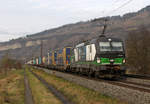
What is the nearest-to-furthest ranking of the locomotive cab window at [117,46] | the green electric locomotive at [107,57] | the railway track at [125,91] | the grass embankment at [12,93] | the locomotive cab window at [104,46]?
the railway track at [125,91] < the grass embankment at [12,93] < the green electric locomotive at [107,57] < the locomotive cab window at [104,46] < the locomotive cab window at [117,46]

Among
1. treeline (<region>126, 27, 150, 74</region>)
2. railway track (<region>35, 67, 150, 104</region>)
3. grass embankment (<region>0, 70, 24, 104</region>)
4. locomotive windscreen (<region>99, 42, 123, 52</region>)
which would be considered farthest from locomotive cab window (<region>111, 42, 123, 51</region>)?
treeline (<region>126, 27, 150, 74</region>)

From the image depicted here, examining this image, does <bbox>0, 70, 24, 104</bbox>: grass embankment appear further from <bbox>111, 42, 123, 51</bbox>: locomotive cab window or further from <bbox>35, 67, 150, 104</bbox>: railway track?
<bbox>111, 42, 123, 51</bbox>: locomotive cab window

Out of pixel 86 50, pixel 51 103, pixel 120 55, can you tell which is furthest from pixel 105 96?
pixel 86 50

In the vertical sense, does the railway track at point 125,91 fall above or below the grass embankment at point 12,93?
above

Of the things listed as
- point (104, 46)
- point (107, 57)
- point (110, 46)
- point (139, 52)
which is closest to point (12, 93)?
point (107, 57)

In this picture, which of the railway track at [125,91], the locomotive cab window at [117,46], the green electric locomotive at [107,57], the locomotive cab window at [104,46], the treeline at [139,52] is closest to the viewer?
the railway track at [125,91]

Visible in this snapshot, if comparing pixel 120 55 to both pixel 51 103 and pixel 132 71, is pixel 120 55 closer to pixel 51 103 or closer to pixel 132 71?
pixel 51 103

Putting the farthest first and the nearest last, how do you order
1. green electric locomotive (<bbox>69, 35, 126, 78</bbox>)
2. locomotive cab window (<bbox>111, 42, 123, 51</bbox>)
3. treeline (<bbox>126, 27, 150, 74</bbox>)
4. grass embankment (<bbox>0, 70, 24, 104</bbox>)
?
treeline (<bbox>126, 27, 150, 74</bbox>), locomotive cab window (<bbox>111, 42, 123, 51</bbox>), green electric locomotive (<bbox>69, 35, 126, 78</bbox>), grass embankment (<bbox>0, 70, 24, 104</bbox>)

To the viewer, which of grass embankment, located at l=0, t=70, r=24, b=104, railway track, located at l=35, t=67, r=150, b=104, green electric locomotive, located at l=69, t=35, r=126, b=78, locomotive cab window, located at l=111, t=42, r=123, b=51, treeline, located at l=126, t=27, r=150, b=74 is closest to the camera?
railway track, located at l=35, t=67, r=150, b=104

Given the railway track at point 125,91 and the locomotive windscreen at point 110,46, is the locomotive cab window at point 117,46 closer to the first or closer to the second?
the locomotive windscreen at point 110,46

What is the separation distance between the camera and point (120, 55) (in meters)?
18.1

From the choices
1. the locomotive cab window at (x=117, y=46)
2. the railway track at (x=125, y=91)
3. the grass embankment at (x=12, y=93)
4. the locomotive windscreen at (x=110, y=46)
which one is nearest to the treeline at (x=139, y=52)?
the locomotive cab window at (x=117, y=46)

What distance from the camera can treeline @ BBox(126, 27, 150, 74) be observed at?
3253cm

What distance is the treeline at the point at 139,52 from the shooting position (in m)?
32.5
